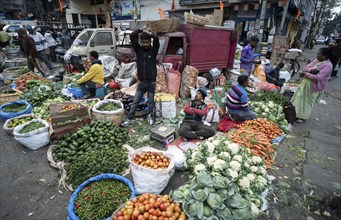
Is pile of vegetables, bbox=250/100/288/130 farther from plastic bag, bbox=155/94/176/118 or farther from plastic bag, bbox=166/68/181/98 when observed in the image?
plastic bag, bbox=166/68/181/98

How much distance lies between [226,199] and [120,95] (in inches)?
164

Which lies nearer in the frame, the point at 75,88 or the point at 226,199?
the point at 226,199

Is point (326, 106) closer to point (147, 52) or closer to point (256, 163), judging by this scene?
point (256, 163)

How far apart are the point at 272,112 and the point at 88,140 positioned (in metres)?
4.46

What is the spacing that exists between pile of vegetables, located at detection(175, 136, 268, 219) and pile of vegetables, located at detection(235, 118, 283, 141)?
55.6 inches

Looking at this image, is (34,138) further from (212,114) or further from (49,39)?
(49,39)

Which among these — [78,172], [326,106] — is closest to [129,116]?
[78,172]

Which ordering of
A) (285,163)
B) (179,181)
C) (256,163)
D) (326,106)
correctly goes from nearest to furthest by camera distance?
1. (256,163)
2. (179,181)
3. (285,163)
4. (326,106)

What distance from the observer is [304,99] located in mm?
5078

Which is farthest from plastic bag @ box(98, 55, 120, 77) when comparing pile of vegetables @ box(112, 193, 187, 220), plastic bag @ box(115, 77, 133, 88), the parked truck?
pile of vegetables @ box(112, 193, 187, 220)

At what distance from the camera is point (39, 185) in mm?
2887

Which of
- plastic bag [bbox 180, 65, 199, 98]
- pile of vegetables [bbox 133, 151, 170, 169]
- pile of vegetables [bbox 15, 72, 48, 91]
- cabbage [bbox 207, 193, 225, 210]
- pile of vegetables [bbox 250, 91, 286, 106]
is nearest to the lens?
cabbage [bbox 207, 193, 225, 210]

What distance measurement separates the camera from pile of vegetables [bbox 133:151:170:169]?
2672mm

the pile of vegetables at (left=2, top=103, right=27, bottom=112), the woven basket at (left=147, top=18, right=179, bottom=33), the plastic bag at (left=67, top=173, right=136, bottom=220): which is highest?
the woven basket at (left=147, top=18, right=179, bottom=33)
